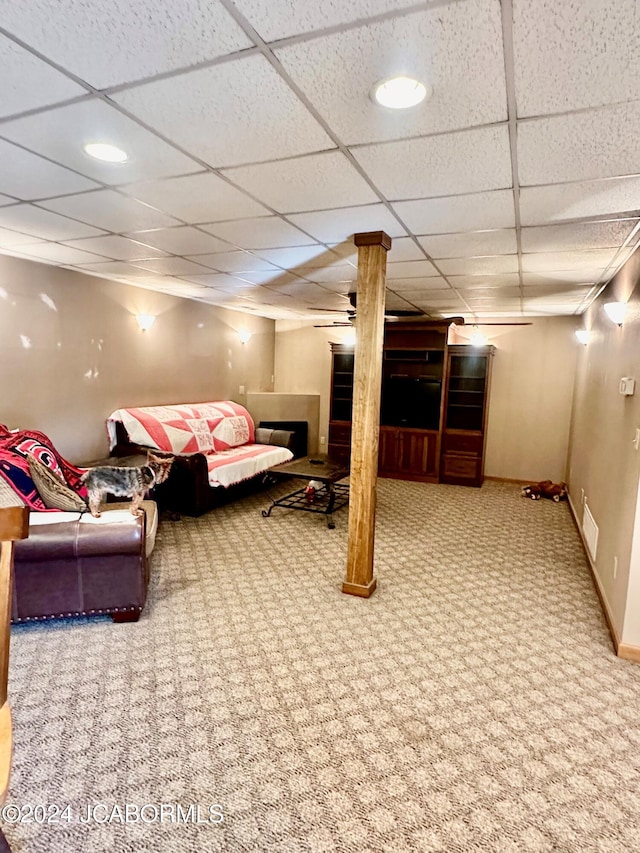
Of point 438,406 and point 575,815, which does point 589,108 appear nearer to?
point 575,815

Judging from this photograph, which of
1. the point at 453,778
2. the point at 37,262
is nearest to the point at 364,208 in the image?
the point at 453,778

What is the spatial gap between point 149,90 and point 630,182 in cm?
197

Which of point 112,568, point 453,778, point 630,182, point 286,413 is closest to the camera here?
point 453,778

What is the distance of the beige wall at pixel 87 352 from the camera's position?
3912 millimetres

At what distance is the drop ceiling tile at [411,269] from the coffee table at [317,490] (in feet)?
6.50

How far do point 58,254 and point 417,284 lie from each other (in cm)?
309

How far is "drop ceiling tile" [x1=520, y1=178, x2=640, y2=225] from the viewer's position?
2.03 meters

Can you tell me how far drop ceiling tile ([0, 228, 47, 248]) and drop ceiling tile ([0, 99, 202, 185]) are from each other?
1.45 m

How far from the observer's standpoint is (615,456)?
3.04 metres

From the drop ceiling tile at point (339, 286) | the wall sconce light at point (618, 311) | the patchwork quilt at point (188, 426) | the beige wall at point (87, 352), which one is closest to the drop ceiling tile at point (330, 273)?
the drop ceiling tile at point (339, 286)

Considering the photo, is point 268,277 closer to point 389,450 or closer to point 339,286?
point 339,286

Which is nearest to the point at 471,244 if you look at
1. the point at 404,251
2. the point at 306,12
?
the point at 404,251

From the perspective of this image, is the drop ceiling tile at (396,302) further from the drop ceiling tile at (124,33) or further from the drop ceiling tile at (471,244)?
the drop ceiling tile at (124,33)

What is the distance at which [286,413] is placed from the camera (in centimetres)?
700
